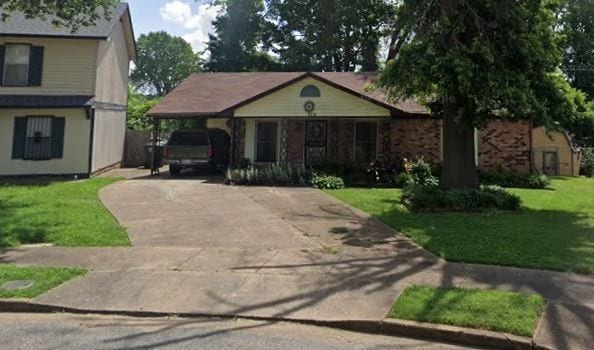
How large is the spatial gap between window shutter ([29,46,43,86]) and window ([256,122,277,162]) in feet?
29.1

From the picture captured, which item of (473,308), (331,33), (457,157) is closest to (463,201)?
(457,157)

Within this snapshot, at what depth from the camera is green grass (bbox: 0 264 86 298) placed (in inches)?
255

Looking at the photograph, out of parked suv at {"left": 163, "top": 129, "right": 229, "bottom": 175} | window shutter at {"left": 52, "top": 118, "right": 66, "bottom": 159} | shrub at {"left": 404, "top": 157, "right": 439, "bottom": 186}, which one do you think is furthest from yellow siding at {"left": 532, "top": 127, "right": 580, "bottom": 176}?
window shutter at {"left": 52, "top": 118, "right": 66, "bottom": 159}

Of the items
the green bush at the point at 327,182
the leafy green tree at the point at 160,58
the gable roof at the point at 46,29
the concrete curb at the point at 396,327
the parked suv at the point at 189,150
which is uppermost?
the leafy green tree at the point at 160,58

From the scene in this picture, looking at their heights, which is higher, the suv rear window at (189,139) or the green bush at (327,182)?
the suv rear window at (189,139)

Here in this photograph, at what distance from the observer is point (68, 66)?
67.4 ft

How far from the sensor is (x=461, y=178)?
13383 millimetres

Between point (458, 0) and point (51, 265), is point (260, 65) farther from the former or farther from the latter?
point (51, 265)

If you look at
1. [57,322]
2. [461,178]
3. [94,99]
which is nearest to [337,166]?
[461,178]

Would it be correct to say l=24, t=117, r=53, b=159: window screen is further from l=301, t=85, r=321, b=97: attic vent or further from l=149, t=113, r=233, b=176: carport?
l=301, t=85, r=321, b=97: attic vent

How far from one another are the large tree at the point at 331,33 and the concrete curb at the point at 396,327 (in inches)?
1255

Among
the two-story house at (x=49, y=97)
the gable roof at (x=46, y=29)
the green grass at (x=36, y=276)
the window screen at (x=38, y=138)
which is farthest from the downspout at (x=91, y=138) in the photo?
the green grass at (x=36, y=276)

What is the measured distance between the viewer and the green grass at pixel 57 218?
368 inches

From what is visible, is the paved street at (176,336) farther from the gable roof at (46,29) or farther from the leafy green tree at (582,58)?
the leafy green tree at (582,58)
